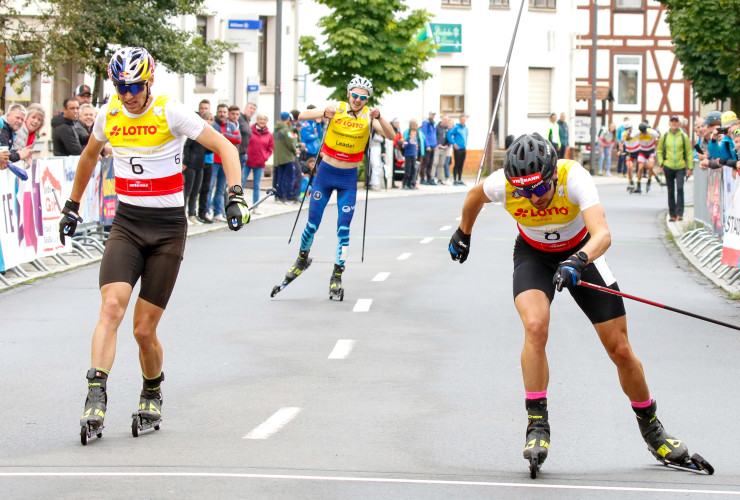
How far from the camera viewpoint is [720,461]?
6.78m

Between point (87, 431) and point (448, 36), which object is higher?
point (448, 36)

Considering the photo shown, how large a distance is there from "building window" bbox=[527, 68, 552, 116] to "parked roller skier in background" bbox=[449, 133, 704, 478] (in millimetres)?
46322

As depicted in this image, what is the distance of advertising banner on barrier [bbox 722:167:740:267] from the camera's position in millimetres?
15195

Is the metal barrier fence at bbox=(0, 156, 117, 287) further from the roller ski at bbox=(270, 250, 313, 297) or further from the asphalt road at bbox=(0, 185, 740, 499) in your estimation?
the roller ski at bbox=(270, 250, 313, 297)

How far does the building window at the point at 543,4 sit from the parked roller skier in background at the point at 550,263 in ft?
150

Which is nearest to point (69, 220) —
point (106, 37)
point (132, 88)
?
point (132, 88)

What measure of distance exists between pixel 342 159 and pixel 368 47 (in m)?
21.8

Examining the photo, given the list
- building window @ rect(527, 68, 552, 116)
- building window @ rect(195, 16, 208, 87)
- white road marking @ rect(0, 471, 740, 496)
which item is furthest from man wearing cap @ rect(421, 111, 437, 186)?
white road marking @ rect(0, 471, 740, 496)

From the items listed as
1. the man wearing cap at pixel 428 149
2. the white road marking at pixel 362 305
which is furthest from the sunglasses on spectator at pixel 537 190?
the man wearing cap at pixel 428 149

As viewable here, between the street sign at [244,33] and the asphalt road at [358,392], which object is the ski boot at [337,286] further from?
the street sign at [244,33]

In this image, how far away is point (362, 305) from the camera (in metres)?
13.1

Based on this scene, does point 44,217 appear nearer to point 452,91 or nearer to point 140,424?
point 140,424

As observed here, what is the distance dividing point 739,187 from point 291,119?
14.7m

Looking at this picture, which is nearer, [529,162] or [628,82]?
[529,162]
